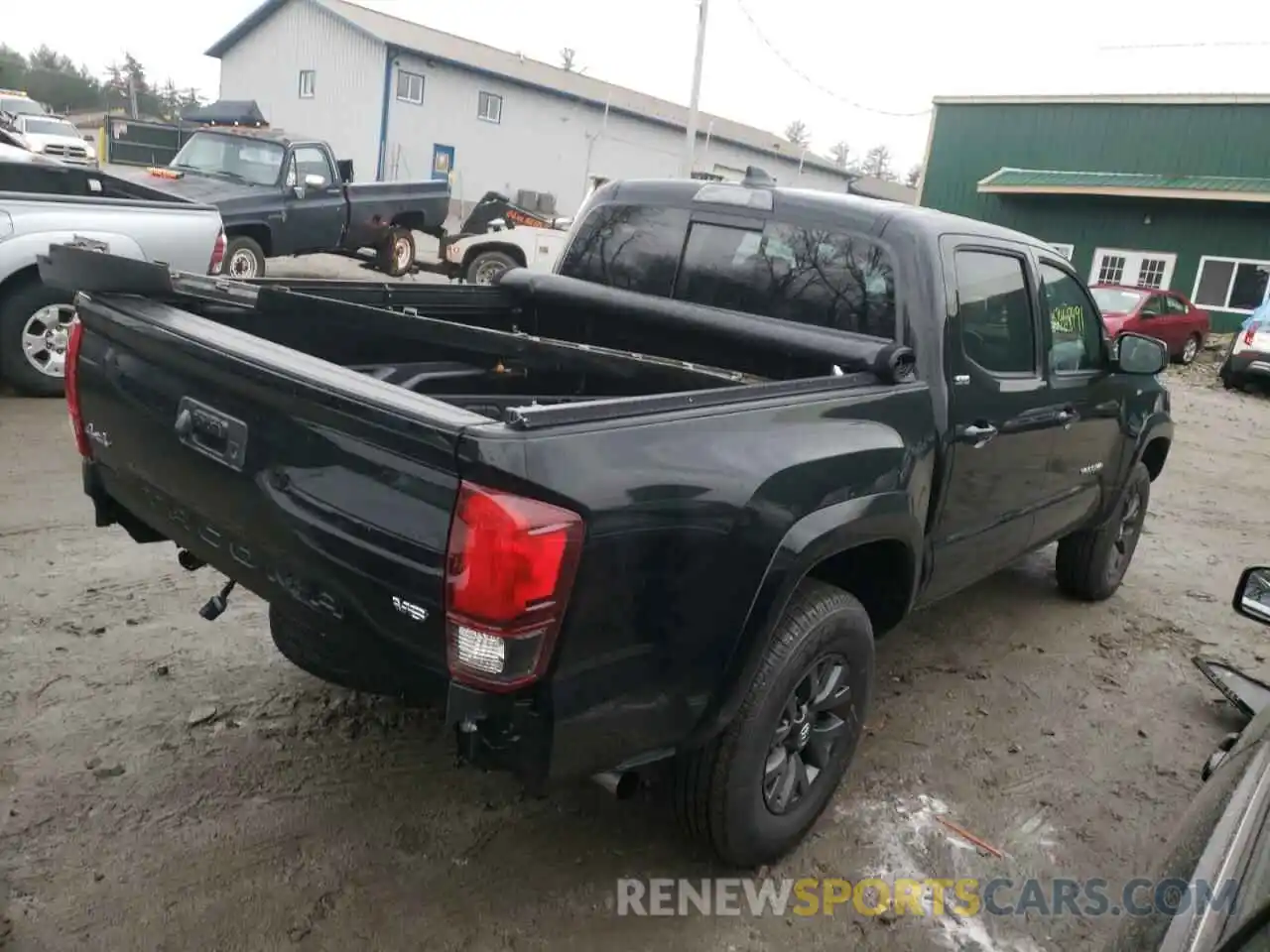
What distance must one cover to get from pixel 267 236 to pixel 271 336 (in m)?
9.28

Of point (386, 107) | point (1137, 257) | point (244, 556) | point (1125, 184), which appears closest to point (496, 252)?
point (244, 556)

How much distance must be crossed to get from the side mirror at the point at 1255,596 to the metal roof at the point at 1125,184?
23966 millimetres

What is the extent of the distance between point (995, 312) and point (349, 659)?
2.69m

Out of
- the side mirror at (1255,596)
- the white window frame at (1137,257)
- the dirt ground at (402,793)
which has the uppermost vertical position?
the white window frame at (1137,257)

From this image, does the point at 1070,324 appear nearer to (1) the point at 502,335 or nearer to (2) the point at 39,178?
(1) the point at 502,335

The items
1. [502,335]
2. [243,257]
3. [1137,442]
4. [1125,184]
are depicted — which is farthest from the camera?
[1125,184]

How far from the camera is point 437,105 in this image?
107 ft

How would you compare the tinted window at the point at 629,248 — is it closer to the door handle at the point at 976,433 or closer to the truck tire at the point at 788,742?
the door handle at the point at 976,433

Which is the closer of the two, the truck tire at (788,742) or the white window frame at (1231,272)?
the truck tire at (788,742)

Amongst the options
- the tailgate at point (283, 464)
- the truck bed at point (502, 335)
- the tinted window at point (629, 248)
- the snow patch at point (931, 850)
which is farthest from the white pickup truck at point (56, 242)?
the snow patch at point (931, 850)

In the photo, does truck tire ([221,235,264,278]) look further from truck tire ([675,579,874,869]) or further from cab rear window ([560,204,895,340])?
truck tire ([675,579,874,869])

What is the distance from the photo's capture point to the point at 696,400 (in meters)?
2.42

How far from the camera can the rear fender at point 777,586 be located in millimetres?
2477

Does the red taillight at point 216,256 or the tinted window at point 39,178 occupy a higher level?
the tinted window at point 39,178
